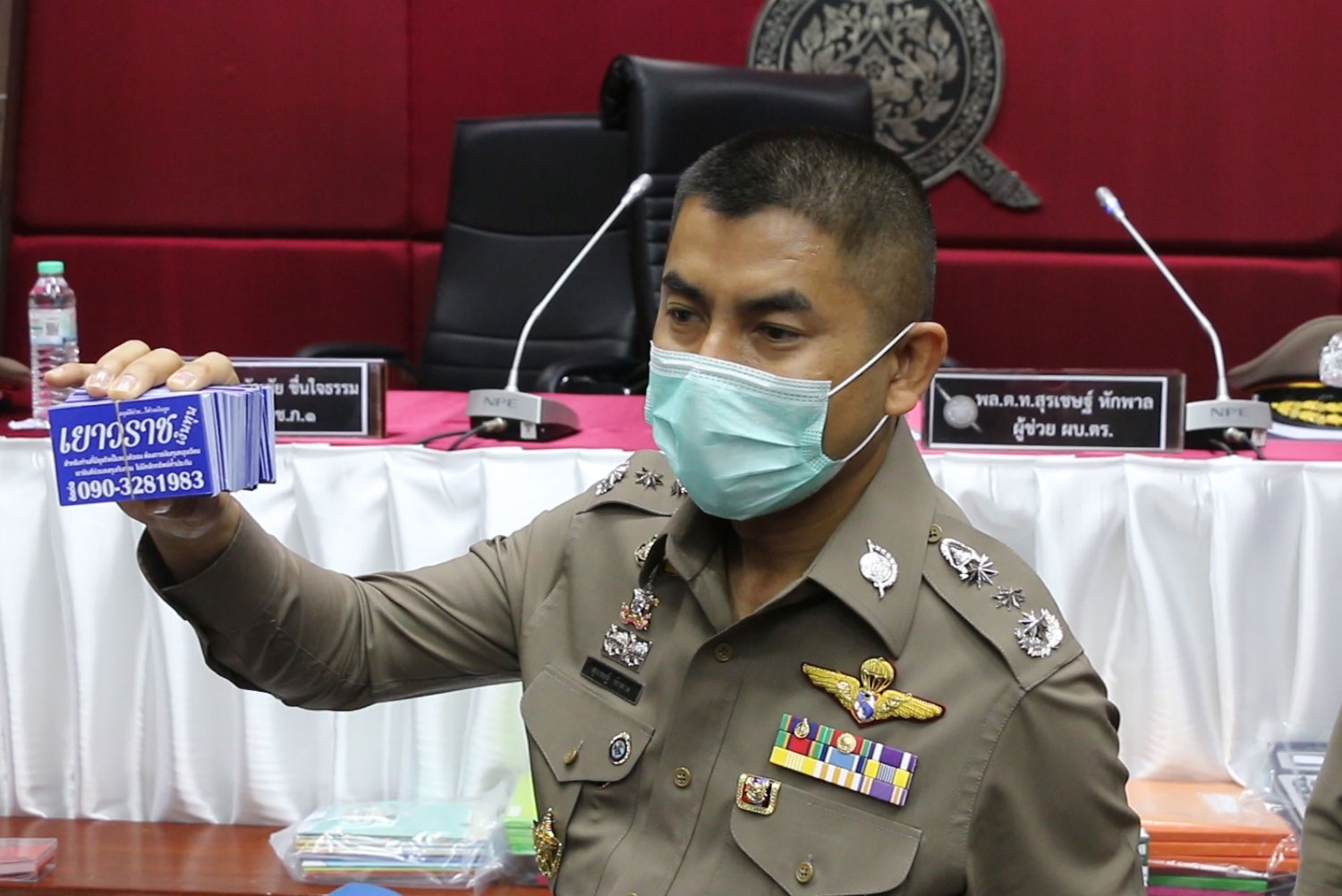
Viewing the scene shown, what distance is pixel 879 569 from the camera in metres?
0.92

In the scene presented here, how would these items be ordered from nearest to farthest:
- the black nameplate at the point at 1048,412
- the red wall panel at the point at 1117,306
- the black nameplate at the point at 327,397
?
the black nameplate at the point at 1048,412 → the black nameplate at the point at 327,397 → the red wall panel at the point at 1117,306

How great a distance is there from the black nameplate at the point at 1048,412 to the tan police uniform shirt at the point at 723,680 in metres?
0.77

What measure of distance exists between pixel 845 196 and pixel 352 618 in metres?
0.49

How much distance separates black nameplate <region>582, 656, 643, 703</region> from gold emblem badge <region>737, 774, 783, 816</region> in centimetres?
11

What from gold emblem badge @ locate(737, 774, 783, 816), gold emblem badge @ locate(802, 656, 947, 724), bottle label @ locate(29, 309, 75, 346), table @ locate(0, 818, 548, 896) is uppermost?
gold emblem badge @ locate(802, 656, 947, 724)

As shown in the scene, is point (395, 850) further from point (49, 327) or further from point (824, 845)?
point (49, 327)

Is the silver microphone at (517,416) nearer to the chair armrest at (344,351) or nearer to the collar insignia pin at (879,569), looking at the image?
the collar insignia pin at (879,569)

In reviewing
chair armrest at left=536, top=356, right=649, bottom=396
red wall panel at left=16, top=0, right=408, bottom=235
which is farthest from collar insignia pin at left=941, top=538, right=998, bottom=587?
red wall panel at left=16, top=0, right=408, bottom=235

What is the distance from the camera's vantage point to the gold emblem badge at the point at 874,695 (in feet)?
2.87

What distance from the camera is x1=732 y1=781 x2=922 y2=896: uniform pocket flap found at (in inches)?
33.8

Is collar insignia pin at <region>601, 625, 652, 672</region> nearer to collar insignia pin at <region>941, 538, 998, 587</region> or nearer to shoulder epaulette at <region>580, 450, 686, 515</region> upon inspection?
shoulder epaulette at <region>580, 450, 686, 515</region>

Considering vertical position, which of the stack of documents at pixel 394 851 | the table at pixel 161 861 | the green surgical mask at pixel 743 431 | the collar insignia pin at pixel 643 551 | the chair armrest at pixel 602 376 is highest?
the green surgical mask at pixel 743 431

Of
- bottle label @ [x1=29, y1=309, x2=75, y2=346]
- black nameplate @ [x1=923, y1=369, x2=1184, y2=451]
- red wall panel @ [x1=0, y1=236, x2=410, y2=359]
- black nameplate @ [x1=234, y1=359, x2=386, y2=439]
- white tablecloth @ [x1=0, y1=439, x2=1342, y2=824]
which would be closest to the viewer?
white tablecloth @ [x1=0, y1=439, x2=1342, y2=824]

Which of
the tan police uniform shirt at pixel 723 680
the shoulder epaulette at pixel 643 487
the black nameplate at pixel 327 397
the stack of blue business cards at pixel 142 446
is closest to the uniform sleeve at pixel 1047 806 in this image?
the tan police uniform shirt at pixel 723 680
